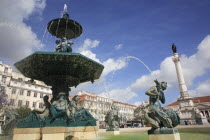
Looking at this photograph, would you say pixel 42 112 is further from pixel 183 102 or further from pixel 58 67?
pixel 183 102

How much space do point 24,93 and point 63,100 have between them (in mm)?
42325

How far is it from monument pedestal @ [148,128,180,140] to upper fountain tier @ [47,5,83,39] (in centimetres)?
805

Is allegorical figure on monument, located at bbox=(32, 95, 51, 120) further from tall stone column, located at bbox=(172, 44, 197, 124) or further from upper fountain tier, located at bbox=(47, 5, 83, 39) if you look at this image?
tall stone column, located at bbox=(172, 44, 197, 124)

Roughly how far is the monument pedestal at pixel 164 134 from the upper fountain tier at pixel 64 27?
26.4 ft

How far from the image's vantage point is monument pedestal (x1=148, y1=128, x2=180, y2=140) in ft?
17.4

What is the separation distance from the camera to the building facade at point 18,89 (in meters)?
40.7

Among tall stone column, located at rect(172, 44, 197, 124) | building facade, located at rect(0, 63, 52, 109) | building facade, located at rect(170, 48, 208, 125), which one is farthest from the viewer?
tall stone column, located at rect(172, 44, 197, 124)

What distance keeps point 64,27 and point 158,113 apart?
8.21m

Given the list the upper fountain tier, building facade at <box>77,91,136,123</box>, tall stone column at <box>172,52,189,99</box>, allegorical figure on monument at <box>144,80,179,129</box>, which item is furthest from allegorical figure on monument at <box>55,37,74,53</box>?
building facade at <box>77,91,136,123</box>

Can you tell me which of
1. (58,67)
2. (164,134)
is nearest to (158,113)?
(164,134)

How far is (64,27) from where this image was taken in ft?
35.7

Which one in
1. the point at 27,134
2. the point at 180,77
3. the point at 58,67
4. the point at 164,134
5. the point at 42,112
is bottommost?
the point at 164,134

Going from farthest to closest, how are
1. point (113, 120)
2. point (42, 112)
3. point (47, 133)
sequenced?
point (113, 120)
point (42, 112)
point (47, 133)

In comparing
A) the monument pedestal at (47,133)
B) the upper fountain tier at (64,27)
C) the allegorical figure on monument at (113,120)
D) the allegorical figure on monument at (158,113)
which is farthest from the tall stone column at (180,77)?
the monument pedestal at (47,133)
